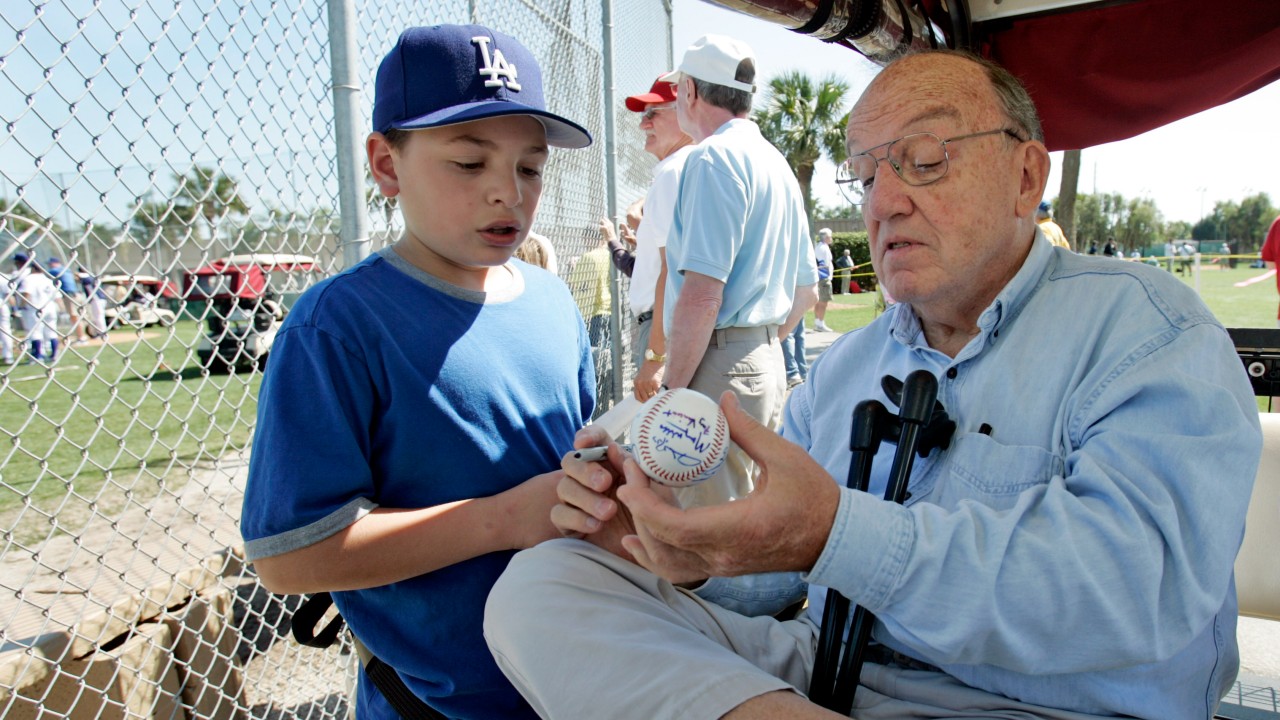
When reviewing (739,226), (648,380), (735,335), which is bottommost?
(648,380)

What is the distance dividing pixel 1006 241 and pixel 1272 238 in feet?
28.8

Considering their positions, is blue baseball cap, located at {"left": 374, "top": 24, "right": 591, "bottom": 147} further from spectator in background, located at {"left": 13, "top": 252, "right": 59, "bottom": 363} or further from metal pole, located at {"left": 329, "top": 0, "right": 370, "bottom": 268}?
spectator in background, located at {"left": 13, "top": 252, "right": 59, "bottom": 363}

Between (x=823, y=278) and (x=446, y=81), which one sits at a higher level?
(x=446, y=81)

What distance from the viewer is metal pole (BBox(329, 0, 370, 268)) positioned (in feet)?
6.85

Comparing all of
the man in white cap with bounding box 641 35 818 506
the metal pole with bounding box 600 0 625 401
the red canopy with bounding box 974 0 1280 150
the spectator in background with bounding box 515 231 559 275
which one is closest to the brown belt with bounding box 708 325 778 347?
the man in white cap with bounding box 641 35 818 506

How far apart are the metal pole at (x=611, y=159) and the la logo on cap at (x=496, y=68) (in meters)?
3.17

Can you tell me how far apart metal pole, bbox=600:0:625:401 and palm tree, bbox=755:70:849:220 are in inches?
1264

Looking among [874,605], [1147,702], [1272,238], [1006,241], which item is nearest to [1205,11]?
[1006,241]

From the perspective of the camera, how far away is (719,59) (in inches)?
128

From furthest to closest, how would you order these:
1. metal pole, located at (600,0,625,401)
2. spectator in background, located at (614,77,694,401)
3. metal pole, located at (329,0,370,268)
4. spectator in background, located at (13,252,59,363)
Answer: metal pole, located at (600,0,625,401) → spectator in background, located at (614,77,694,401) → metal pole, located at (329,0,370,268) → spectator in background, located at (13,252,59,363)

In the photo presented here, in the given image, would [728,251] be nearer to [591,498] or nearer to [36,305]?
[591,498]

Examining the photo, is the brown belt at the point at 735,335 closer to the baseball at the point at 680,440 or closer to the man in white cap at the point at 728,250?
the man in white cap at the point at 728,250

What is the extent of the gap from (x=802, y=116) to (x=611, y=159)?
1325 inches

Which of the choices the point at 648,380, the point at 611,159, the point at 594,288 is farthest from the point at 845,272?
the point at 648,380
